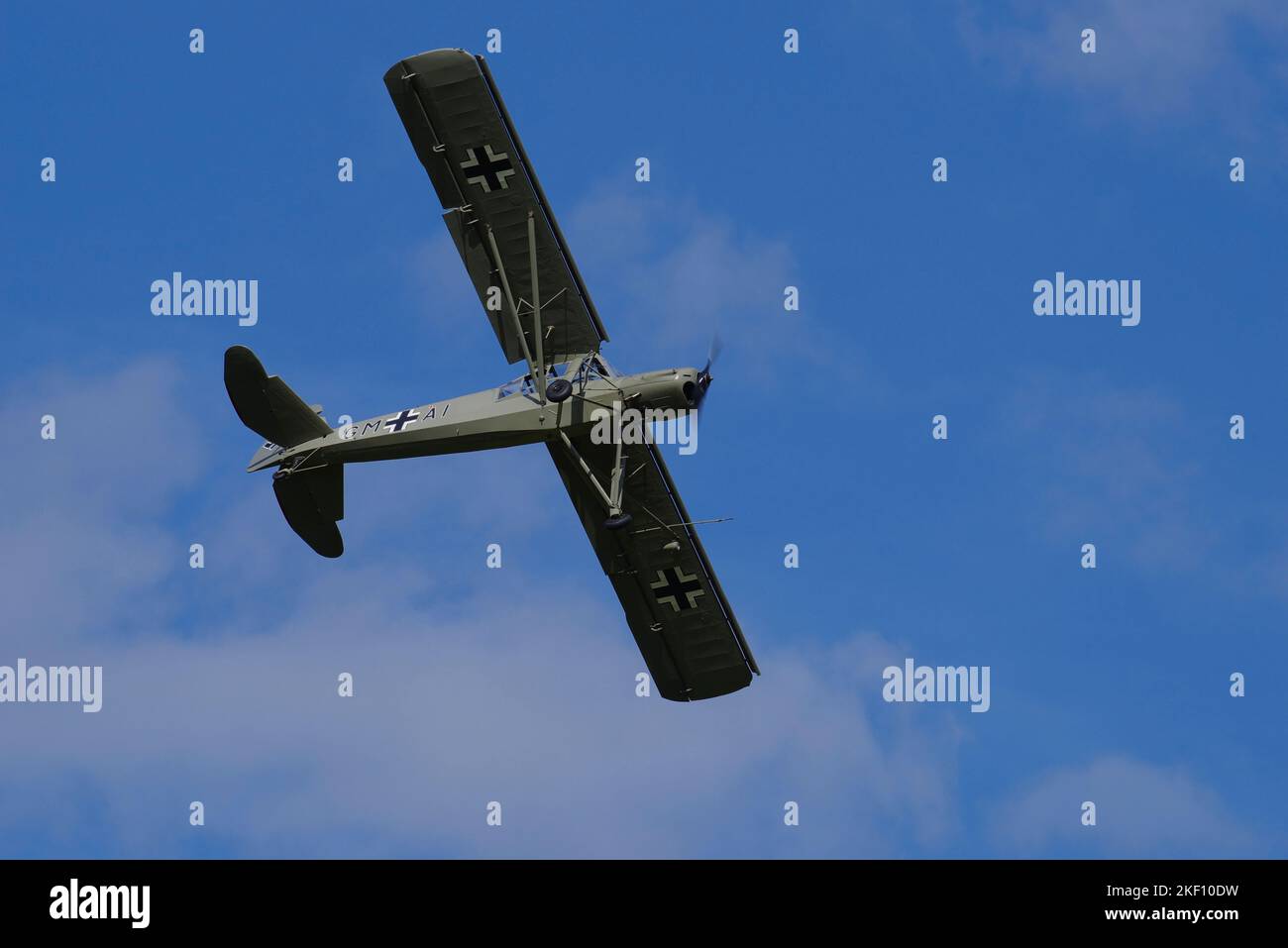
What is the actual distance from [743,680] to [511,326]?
916cm

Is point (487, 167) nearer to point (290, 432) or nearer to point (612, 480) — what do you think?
point (612, 480)

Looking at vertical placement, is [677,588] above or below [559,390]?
below

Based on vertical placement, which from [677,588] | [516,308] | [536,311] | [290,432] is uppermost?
[516,308]

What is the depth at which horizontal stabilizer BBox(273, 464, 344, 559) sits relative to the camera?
45.0 meters

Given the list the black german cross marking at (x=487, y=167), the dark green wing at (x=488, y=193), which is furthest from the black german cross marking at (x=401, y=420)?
the black german cross marking at (x=487, y=167)

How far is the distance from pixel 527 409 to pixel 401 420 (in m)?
2.70

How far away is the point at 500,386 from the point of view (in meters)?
42.8

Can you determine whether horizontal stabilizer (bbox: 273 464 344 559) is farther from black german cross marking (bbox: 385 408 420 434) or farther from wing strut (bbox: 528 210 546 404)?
wing strut (bbox: 528 210 546 404)

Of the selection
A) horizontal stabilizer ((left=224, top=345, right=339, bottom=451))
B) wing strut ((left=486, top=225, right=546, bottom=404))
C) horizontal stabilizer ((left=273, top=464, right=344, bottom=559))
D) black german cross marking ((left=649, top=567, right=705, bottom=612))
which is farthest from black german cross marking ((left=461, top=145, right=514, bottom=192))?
black german cross marking ((left=649, top=567, right=705, bottom=612))

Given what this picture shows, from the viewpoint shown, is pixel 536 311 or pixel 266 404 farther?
pixel 266 404

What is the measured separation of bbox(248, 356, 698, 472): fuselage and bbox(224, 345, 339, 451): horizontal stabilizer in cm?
224

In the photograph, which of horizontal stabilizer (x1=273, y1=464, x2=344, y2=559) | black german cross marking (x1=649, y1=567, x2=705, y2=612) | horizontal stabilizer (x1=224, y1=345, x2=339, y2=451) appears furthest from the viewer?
black german cross marking (x1=649, y1=567, x2=705, y2=612)

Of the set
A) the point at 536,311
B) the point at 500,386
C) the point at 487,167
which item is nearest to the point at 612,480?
the point at 500,386
